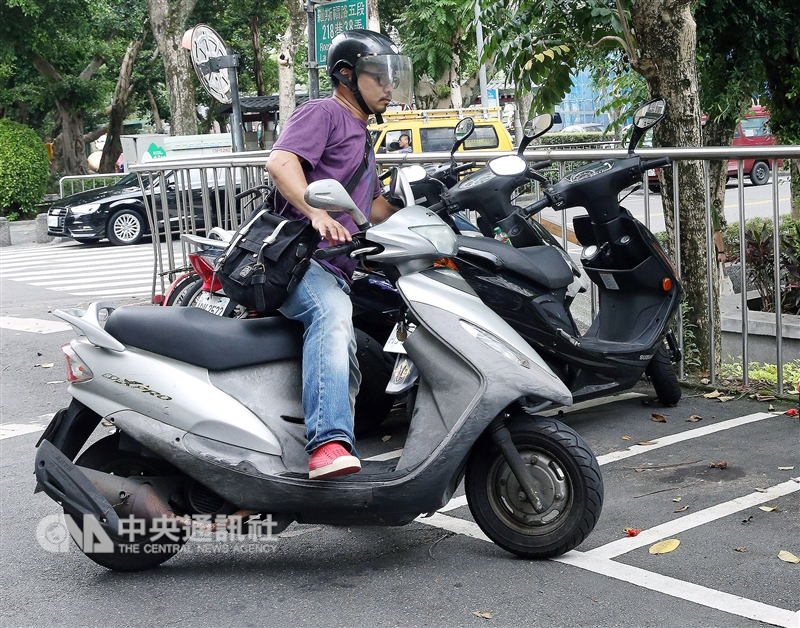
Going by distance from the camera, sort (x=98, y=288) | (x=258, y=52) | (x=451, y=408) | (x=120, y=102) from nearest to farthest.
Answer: (x=451, y=408)
(x=98, y=288)
(x=120, y=102)
(x=258, y=52)

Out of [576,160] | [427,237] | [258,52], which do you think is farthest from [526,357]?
[258,52]

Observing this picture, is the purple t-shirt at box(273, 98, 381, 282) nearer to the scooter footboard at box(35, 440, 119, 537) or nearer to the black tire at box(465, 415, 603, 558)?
the black tire at box(465, 415, 603, 558)

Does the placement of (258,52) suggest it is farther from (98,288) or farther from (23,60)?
(98,288)

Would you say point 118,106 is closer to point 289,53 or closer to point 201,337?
point 289,53

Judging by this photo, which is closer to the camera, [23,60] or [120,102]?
[23,60]

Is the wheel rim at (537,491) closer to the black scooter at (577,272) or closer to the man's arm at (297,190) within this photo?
the man's arm at (297,190)

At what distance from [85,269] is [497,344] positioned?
1266cm

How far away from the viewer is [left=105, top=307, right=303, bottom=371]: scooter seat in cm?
376

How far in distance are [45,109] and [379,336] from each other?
29.7 meters

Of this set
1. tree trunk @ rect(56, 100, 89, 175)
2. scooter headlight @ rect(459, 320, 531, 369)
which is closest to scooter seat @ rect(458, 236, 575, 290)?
scooter headlight @ rect(459, 320, 531, 369)

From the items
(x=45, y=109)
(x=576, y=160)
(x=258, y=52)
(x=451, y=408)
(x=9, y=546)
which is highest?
(x=258, y=52)

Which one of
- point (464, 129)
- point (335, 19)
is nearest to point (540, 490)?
point (464, 129)

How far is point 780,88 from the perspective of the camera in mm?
9078

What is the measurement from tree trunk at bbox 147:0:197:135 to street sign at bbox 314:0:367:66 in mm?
12220
